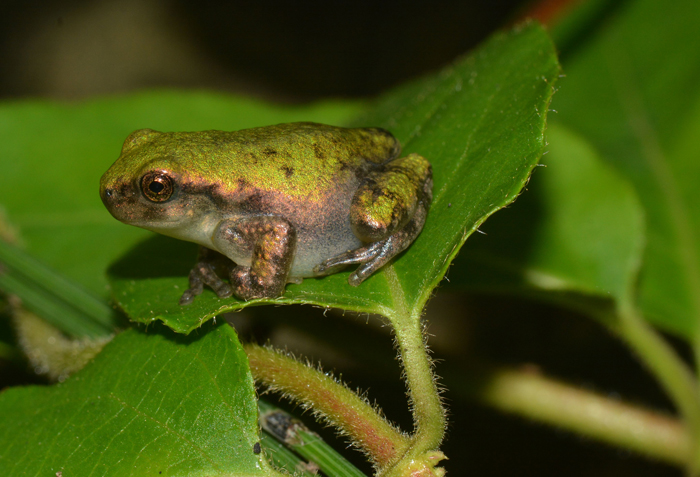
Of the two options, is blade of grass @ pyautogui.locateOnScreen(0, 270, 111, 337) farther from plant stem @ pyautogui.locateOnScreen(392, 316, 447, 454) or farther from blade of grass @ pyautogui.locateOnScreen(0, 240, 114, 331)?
plant stem @ pyautogui.locateOnScreen(392, 316, 447, 454)

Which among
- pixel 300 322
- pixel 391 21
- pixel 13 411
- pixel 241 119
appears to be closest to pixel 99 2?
pixel 391 21

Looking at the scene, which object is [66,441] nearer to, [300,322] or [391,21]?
[300,322]

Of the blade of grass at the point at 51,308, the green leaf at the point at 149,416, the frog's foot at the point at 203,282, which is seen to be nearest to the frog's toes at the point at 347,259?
the frog's foot at the point at 203,282

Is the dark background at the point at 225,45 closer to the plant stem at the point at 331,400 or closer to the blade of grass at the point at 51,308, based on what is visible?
the blade of grass at the point at 51,308

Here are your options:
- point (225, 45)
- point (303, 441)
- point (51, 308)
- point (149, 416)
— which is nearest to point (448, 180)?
point (303, 441)

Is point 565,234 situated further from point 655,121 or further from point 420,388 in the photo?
point 420,388

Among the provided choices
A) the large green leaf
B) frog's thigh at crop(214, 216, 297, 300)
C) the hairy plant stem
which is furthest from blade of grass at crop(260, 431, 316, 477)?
the hairy plant stem
